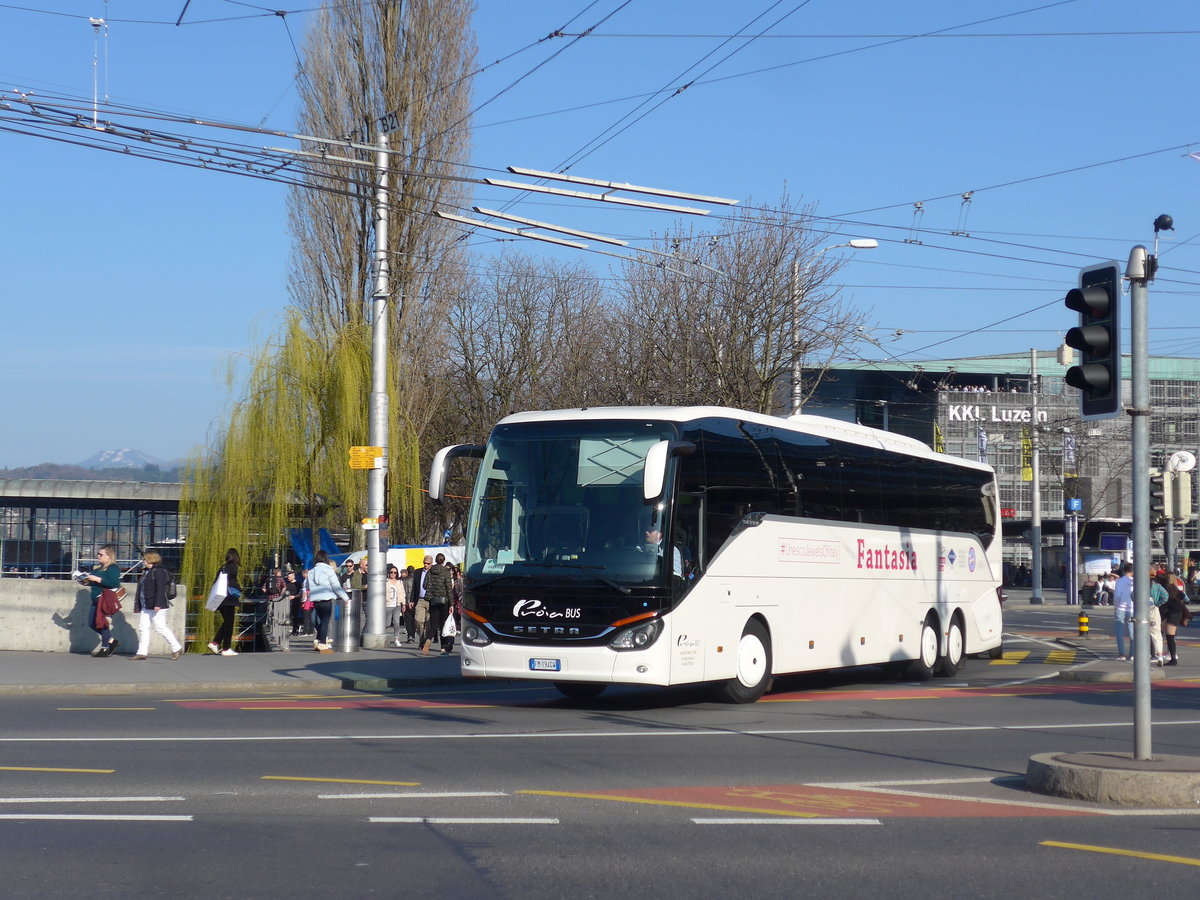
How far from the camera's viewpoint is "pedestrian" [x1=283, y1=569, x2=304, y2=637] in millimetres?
28391

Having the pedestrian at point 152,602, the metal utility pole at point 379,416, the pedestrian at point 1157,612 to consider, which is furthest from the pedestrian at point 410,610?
the pedestrian at point 1157,612

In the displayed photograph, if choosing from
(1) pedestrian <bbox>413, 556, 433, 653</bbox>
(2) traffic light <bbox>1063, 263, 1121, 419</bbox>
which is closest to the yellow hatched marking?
(1) pedestrian <bbox>413, 556, 433, 653</bbox>

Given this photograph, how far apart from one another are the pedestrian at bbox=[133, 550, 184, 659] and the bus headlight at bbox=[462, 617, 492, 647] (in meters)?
7.32

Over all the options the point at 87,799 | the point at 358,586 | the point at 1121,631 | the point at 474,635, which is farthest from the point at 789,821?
the point at 1121,631

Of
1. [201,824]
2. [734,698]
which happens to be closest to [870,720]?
[734,698]

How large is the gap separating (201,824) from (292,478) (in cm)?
2291

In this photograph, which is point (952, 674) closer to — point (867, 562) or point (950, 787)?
point (867, 562)

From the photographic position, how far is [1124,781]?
9.09 m

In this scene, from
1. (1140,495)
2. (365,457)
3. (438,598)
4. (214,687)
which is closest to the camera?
(1140,495)

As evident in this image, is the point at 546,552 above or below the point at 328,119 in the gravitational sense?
below

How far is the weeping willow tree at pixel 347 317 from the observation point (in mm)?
30537

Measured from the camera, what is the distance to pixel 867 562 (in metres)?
19.8

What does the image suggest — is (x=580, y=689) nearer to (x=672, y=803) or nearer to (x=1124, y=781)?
(x=672, y=803)

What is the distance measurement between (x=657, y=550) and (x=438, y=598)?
941 cm
